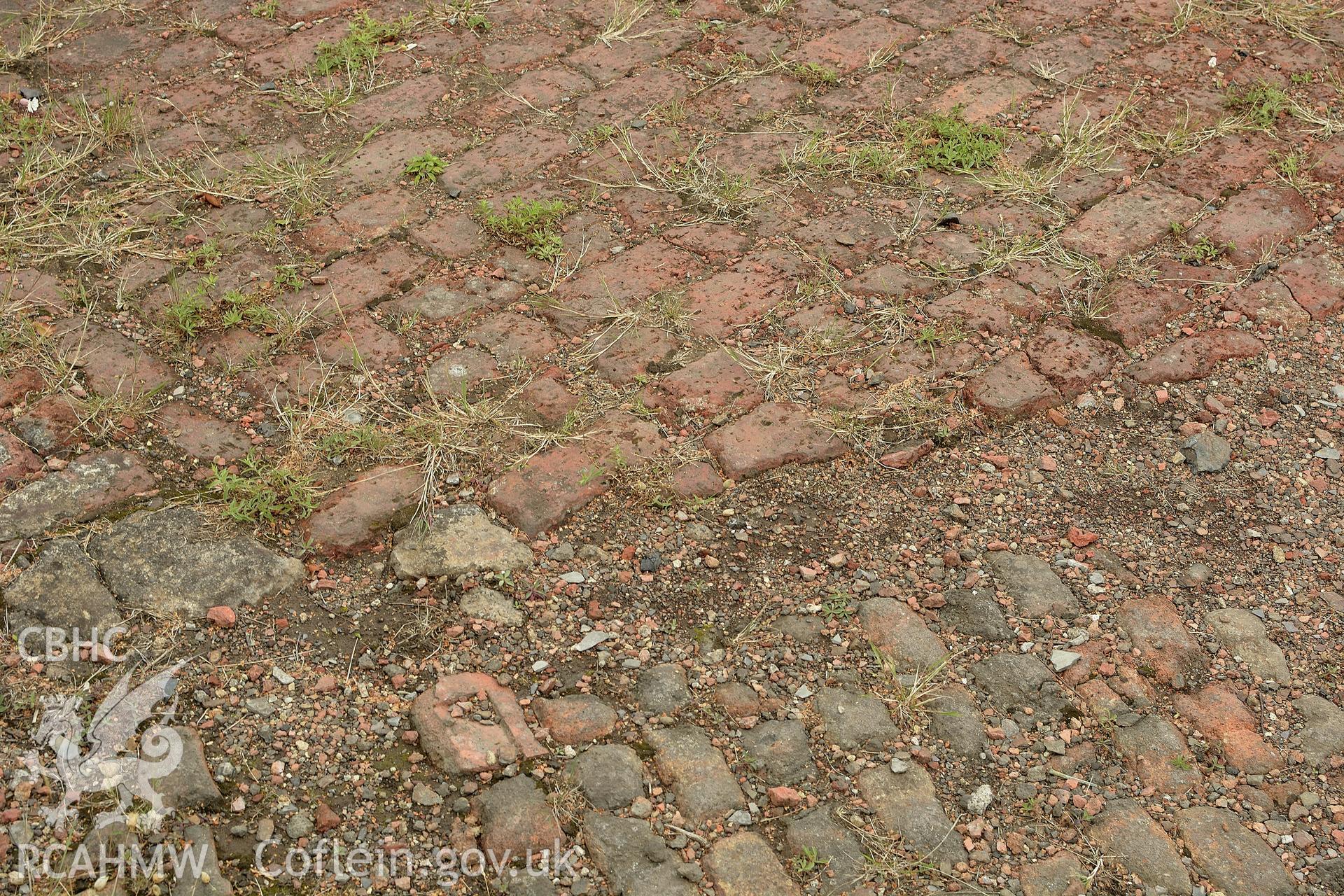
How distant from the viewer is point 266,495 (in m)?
2.83

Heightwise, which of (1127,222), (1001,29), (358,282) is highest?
(1001,29)

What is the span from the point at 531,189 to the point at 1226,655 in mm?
2345

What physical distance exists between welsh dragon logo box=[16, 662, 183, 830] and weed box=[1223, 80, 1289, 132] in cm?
372

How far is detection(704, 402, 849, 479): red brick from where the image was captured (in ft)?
9.80

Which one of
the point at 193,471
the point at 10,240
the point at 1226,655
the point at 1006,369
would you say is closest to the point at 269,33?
the point at 10,240

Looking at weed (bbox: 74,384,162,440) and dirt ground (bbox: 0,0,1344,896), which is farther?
weed (bbox: 74,384,162,440)

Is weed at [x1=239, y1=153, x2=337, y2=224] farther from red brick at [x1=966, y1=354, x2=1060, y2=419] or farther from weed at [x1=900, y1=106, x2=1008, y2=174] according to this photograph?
red brick at [x1=966, y1=354, x2=1060, y2=419]

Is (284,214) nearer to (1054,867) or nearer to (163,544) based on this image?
(163,544)

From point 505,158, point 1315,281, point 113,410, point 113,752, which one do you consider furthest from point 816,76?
point 113,752

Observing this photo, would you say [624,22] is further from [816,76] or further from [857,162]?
[857,162]

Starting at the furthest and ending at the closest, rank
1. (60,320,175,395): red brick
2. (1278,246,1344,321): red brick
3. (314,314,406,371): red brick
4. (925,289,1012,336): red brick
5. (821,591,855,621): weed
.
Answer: (1278,246,1344,321): red brick
(925,289,1012,336): red brick
(314,314,406,371): red brick
(60,320,175,395): red brick
(821,591,855,621): weed

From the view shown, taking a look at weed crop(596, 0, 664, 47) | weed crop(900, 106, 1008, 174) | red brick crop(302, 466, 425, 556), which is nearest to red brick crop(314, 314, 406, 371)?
red brick crop(302, 466, 425, 556)

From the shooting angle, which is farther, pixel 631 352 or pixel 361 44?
pixel 361 44

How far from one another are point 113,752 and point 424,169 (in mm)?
2096
